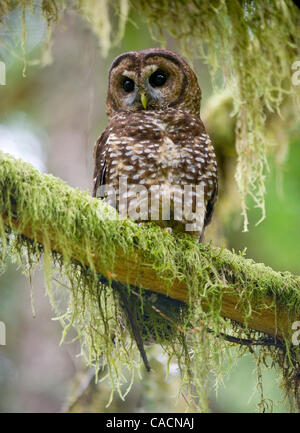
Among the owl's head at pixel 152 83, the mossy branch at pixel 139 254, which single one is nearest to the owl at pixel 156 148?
the owl's head at pixel 152 83

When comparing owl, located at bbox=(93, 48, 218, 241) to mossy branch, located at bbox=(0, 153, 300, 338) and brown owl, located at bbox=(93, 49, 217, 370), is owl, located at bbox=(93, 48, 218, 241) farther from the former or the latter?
mossy branch, located at bbox=(0, 153, 300, 338)

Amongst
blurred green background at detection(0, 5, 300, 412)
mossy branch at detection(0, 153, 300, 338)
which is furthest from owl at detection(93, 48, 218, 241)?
blurred green background at detection(0, 5, 300, 412)

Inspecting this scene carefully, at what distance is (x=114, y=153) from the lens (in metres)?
3.07

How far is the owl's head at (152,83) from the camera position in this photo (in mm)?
Answer: 3404

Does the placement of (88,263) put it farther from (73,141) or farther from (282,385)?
(73,141)

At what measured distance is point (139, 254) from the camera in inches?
88.1

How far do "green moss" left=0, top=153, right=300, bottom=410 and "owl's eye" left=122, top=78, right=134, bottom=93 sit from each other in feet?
4.53

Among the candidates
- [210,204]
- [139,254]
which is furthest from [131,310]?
[210,204]

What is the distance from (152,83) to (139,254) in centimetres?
165

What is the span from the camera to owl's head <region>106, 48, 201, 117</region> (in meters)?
3.40

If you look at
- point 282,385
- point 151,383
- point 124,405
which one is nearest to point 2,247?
point 282,385

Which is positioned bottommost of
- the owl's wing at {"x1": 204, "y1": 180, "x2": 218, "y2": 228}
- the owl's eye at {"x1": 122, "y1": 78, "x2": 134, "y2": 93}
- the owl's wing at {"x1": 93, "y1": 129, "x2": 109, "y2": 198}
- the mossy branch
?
the mossy branch

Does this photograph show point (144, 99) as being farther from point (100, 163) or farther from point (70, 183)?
point (70, 183)

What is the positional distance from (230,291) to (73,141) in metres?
4.83
